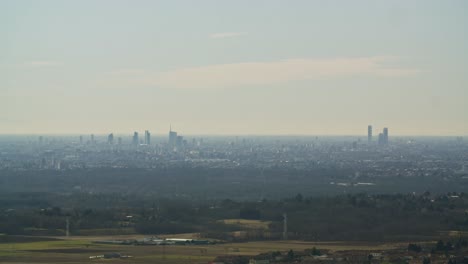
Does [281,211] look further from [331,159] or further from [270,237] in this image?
[331,159]

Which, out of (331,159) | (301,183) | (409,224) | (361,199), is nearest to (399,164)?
(331,159)

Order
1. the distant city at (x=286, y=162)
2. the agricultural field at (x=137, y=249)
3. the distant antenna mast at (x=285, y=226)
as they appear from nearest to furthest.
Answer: the agricultural field at (x=137, y=249) → the distant antenna mast at (x=285, y=226) → the distant city at (x=286, y=162)

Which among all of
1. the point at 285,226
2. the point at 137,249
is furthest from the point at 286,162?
the point at 137,249

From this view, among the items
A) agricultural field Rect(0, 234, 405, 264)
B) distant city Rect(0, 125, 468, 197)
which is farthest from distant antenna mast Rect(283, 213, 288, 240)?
distant city Rect(0, 125, 468, 197)

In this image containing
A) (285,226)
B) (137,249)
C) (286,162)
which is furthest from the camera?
(286,162)

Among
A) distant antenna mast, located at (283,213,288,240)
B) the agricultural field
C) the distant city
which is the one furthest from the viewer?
the distant city

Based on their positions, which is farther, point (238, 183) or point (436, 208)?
point (238, 183)

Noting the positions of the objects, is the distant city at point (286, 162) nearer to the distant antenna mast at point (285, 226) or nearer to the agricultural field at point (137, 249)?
the distant antenna mast at point (285, 226)

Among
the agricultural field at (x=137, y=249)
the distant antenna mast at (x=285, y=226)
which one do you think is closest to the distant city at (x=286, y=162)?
the distant antenna mast at (x=285, y=226)

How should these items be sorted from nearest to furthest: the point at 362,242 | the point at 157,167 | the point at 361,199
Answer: the point at 362,242 < the point at 361,199 < the point at 157,167

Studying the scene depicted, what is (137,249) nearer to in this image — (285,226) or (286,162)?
(285,226)

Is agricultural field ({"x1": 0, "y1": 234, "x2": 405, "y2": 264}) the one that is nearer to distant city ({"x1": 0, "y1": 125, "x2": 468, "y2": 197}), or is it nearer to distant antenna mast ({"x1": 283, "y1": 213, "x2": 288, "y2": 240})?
distant antenna mast ({"x1": 283, "y1": 213, "x2": 288, "y2": 240})
